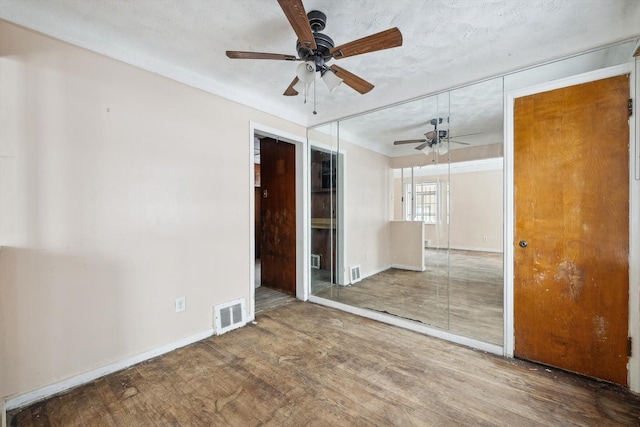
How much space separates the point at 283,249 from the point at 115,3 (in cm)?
303

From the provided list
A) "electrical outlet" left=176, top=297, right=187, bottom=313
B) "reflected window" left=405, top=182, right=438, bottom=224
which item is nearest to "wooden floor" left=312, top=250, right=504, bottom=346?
"reflected window" left=405, top=182, right=438, bottom=224

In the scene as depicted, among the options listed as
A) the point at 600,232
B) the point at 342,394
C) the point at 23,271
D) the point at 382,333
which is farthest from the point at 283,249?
the point at 600,232

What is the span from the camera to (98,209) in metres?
1.97

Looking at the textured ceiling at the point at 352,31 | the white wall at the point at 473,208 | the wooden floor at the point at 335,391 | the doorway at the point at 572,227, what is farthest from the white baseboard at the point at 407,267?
the textured ceiling at the point at 352,31

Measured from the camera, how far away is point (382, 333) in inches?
105

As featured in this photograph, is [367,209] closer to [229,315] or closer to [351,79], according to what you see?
[351,79]

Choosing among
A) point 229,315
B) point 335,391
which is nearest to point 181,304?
point 229,315

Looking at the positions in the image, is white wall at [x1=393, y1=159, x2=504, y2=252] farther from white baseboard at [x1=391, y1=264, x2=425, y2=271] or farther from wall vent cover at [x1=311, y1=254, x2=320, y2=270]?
wall vent cover at [x1=311, y1=254, x2=320, y2=270]

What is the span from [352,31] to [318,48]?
338mm

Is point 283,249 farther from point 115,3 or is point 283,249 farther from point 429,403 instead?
point 115,3

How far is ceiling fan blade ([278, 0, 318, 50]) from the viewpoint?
1.28 m

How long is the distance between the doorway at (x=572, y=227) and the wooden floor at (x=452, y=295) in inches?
7.1

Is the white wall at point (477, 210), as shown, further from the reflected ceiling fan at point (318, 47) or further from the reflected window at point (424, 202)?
the reflected ceiling fan at point (318, 47)

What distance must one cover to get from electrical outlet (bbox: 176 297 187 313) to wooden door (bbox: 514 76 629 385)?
9.48 feet
